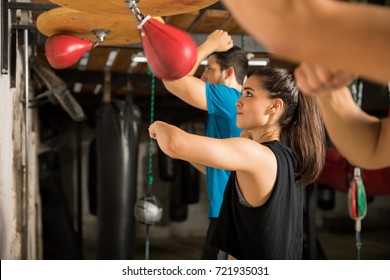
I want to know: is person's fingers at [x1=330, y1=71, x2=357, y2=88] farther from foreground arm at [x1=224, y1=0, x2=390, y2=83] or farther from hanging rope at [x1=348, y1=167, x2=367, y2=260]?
hanging rope at [x1=348, y1=167, x2=367, y2=260]

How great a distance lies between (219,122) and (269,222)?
88 centimetres

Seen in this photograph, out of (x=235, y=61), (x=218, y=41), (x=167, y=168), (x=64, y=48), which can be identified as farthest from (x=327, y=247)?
(x=64, y=48)

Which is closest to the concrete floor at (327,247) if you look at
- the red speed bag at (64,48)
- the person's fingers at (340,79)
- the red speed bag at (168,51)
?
the red speed bag at (64,48)

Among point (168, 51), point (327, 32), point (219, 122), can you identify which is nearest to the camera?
point (327, 32)

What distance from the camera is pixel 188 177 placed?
7.55m

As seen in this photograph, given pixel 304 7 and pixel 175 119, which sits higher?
pixel 304 7

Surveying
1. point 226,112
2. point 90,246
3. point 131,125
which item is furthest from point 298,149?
point 90,246

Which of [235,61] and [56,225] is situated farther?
[56,225]

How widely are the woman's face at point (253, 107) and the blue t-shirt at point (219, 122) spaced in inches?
23.8

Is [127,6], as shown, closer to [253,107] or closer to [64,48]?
[253,107]

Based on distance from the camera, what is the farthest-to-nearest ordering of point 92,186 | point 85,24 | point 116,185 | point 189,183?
point 189,183 < point 92,186 < point 116,185 < point 85,24

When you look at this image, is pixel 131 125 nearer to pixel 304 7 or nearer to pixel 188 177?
pixel 188 177

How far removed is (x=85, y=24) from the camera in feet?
6.09
